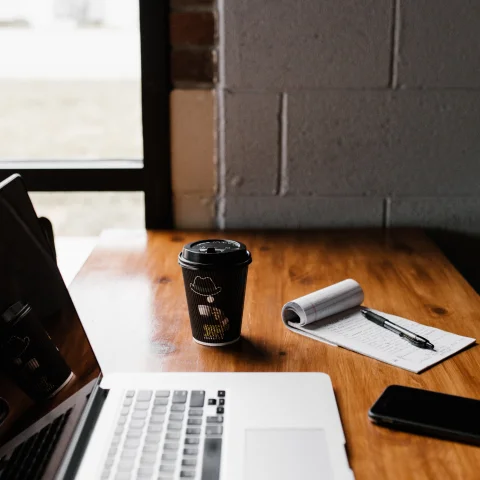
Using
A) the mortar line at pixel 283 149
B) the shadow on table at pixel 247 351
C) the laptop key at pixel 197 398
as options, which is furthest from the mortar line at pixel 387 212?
the laptop key at pixel 197 398

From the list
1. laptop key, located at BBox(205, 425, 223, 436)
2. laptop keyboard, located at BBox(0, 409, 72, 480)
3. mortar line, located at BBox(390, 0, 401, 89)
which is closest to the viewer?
laptop keyboard, located at BBox(0, 409, 72, 480)

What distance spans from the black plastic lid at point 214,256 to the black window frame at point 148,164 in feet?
2.51

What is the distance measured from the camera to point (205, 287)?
1.01m

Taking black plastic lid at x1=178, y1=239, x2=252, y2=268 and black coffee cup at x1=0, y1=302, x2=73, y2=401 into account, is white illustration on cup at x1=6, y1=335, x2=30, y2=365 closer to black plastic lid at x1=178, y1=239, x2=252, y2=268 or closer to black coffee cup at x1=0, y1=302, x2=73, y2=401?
black coffee cup at x1=0, y1=302, x2=73, y2=401

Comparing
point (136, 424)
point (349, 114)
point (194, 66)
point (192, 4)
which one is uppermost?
point (192, 4)

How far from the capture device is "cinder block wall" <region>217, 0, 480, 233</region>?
1656mm

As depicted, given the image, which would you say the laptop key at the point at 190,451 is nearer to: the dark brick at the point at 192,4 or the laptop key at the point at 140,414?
the laptop key at the point at 140,414

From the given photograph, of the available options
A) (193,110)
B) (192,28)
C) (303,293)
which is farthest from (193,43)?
(303,293)

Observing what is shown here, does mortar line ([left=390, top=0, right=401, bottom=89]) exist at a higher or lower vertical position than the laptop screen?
higher

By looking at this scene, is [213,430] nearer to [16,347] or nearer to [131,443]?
[131,443]

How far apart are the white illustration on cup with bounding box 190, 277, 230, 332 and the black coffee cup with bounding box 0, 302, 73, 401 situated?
25cm

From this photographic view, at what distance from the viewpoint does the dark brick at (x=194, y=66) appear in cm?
170

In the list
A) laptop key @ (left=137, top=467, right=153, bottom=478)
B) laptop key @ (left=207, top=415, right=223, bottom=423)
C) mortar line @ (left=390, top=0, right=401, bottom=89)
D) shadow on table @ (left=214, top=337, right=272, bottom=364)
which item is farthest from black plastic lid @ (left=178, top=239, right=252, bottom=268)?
mortar line @ (left=390, top=0, right=401, bottom=89)

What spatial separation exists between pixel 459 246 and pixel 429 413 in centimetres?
105
